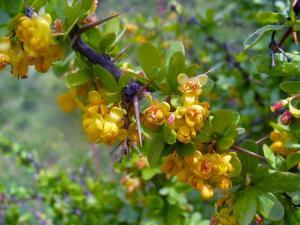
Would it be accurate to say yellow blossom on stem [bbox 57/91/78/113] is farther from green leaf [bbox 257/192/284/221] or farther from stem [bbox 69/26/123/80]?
green leaf [bbox 257/192/284/221]

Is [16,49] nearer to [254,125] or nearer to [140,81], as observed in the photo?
[140,81]

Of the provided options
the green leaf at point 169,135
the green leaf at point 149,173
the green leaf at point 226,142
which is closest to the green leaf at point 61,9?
the green leaf at point 169,135

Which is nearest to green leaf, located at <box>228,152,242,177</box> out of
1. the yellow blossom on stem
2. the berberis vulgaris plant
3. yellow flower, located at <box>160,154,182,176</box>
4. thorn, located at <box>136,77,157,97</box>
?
the berberis vulgaris plant

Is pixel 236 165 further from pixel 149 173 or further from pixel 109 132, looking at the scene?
pixel 149 173

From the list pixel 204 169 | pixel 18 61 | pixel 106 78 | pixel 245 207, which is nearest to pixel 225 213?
pixel 245 207

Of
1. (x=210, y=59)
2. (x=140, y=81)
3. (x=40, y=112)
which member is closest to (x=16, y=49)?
(x=140, y=81)

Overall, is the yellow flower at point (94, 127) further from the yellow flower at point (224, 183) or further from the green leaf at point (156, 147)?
the yellow flower at point (224, 183)
